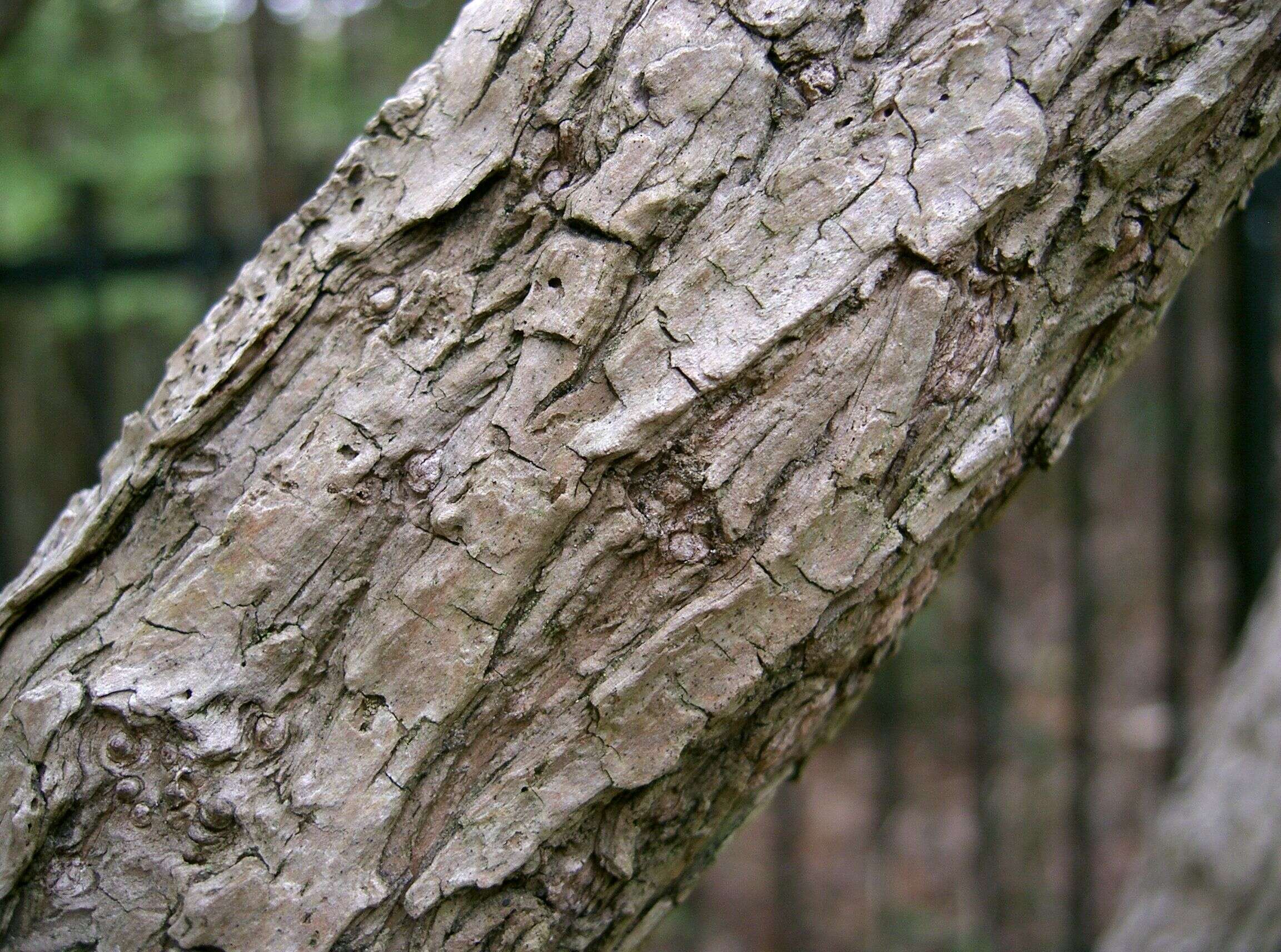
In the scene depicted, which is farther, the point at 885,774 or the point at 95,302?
the point at 885,774

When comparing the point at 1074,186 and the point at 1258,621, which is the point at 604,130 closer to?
the point at 1074,186

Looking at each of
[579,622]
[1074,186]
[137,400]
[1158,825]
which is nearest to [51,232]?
[137,400]

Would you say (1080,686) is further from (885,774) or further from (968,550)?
(968,550)

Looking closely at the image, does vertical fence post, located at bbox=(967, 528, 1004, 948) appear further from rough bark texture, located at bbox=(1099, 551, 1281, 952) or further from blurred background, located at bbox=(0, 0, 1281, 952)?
rough bark texture, located at bbox=(1099, 551, 1281, 952)

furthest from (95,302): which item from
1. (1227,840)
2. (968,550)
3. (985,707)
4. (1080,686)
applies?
(1227,840)

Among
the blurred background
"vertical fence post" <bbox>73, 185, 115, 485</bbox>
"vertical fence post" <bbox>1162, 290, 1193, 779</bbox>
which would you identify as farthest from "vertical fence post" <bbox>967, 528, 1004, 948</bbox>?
"vertical fence post" <bbox>73, 185, 115, 485</bbox>
